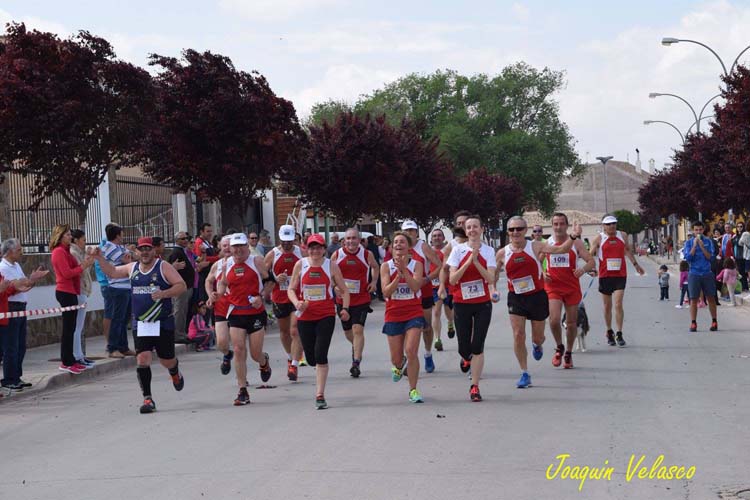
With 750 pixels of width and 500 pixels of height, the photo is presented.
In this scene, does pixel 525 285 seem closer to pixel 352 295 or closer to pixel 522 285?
pixel 522 285

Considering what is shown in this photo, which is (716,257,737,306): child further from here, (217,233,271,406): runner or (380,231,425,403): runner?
(217,233,271,406): runner

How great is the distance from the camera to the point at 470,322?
11000 mm

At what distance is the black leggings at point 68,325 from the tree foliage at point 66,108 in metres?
3.98

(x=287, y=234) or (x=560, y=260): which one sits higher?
(x=287, y=234)

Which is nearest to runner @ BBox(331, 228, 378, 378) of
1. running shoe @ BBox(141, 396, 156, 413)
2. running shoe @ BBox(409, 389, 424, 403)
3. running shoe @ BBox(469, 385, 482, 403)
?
running shoe @ BBox(409, 389, 424, 403)

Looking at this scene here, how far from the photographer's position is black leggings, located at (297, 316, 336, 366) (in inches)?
418

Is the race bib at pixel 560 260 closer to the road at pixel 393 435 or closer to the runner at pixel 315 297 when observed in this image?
the road at pixel 393 435

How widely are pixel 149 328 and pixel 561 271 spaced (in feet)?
17.5

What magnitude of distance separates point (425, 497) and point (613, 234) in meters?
9.75

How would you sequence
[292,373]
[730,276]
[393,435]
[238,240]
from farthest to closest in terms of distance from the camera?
1. [730,276]
2. [292,373]
3. [238,240]
4. [393,435]

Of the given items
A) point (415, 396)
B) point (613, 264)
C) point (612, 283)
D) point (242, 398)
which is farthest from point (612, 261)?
point (242, 398)

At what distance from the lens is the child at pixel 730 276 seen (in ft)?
75.6

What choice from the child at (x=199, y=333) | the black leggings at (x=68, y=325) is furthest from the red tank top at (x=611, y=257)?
the black leggings at (x=68, y=325)

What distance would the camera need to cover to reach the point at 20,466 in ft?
27.3
